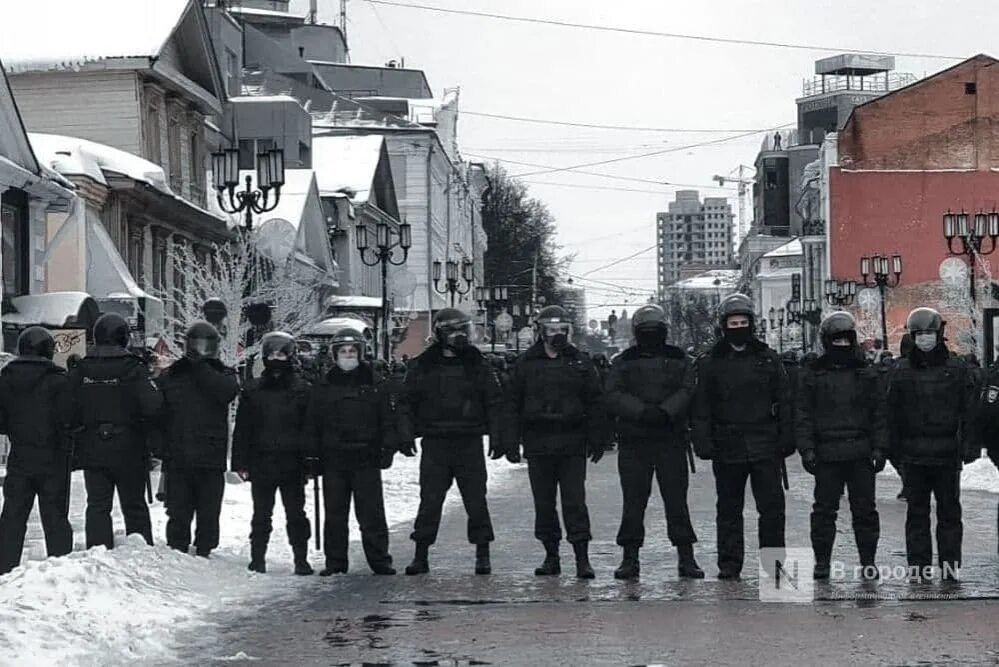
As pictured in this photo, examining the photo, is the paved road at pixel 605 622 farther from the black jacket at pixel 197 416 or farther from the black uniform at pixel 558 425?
the black jacket at pixel 197 416

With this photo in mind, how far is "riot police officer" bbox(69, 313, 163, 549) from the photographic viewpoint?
42.1 ft

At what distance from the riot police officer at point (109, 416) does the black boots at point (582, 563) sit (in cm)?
317

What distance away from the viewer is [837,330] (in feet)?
40.7

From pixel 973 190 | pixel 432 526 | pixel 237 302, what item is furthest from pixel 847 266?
pixel 432 526

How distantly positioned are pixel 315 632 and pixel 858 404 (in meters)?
4.25

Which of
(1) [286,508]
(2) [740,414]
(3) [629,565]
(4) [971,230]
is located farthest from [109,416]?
(4) [971,230]

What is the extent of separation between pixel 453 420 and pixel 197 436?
A: 1848 mm

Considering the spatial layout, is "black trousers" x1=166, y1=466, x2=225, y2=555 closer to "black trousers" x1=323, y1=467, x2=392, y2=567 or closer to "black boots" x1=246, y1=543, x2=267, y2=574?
"black boots" x1=246, y1=543, x2=267, y2=574

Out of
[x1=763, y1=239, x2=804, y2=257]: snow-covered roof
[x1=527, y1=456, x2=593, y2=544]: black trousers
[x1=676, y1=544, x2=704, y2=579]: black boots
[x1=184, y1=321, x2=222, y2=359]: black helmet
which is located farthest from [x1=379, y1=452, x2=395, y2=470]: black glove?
[x1=763, y1=239, x2=804, y2=257]: snow-covered roof

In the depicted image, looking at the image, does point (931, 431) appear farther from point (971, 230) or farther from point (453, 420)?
point (971, 230)

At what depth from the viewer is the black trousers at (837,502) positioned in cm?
1236

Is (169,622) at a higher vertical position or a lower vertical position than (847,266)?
lower

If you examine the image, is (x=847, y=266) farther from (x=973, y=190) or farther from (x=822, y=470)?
(x=822, y=470)

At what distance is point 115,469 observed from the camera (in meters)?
12.9
